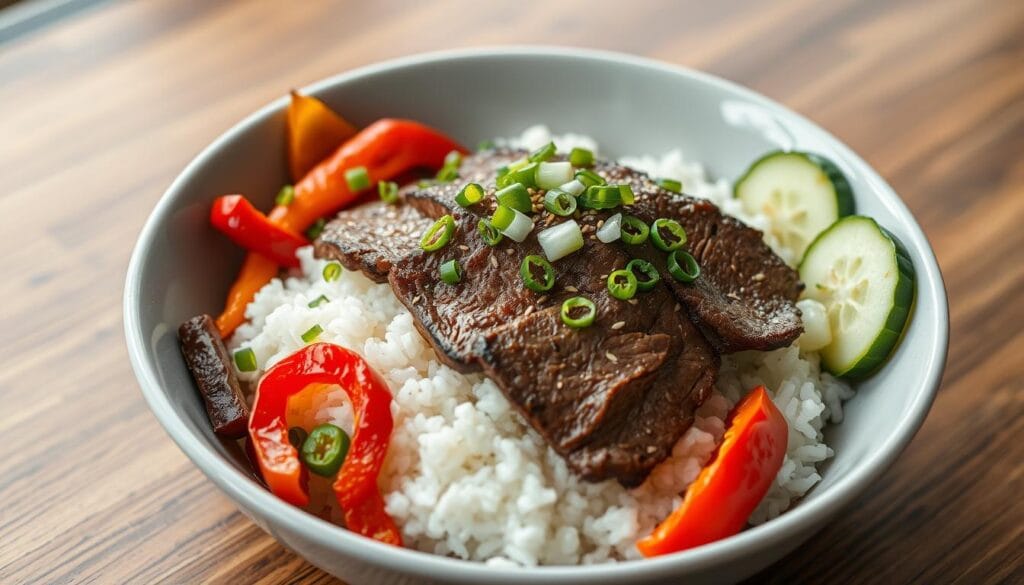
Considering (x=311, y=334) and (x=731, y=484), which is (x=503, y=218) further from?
(x=731, y=484)

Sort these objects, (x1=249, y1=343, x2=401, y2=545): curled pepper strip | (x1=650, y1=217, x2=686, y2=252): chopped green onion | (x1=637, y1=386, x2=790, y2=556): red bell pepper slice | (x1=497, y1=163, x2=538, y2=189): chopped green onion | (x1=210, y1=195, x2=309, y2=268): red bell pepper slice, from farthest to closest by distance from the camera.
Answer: (x1=210, y1=195, x2=309, y2=268): red bell pepper slice
(x1=497, y1=163, x2=538, y2=189): chopped green onion
(x1=650, y1=217, x2=686, y2=252): chopped green onion
(x1=249, y1=343, x2=401, y2=545): curled pepper strip
(x1=637, y1=386, x2=790, y2=556): red bell pepper slice

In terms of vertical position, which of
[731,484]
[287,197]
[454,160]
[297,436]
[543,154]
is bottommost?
[297,436]

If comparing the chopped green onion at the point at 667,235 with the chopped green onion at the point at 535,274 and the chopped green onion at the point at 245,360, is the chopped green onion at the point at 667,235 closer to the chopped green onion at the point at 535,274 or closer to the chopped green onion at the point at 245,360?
Answer: the chopped green onion at the point at 535,274

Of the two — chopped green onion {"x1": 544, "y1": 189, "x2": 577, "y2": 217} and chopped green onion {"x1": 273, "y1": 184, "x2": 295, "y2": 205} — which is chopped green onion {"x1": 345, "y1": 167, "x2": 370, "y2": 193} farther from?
chopped green onion {"x1": 544, "y1": 189, "x2": 577, "y2": 217}

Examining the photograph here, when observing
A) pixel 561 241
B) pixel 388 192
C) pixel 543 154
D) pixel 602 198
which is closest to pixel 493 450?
pixel 561 241

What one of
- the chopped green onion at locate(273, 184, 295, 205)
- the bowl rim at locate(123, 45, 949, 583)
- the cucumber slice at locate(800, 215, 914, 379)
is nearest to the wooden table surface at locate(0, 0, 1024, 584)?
the cucumber slice at locate(800, 215, 914, 379)

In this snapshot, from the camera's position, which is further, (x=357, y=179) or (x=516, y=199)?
(x=357, y=179)
